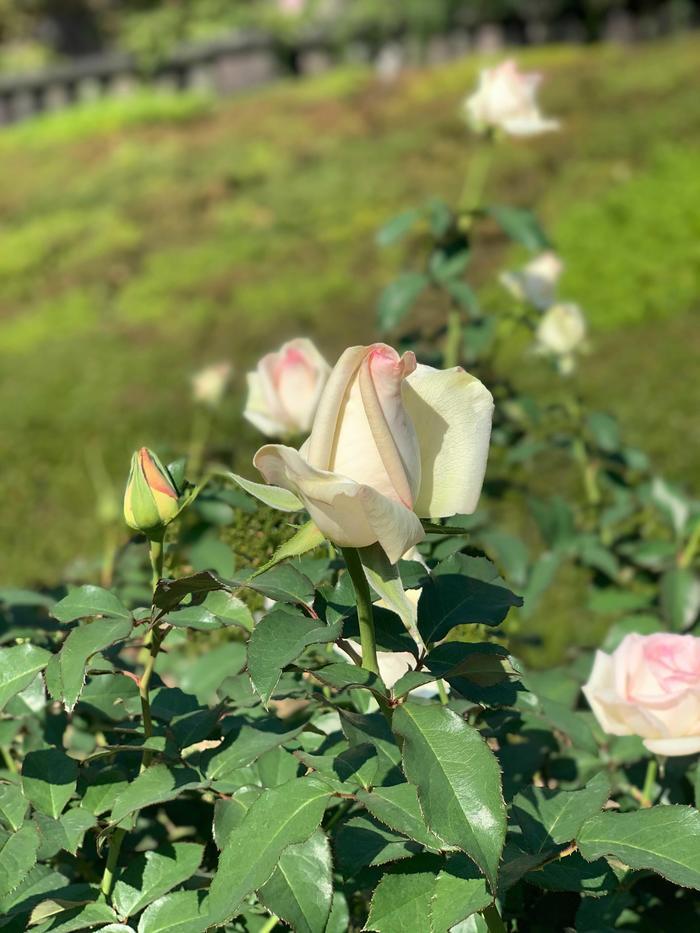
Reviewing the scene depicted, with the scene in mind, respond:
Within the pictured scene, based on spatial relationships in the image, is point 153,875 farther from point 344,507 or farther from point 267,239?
point 267,239

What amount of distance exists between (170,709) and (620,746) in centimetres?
41

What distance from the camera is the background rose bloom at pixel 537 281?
1820 millimetres

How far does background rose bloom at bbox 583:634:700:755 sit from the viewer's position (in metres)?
0.82

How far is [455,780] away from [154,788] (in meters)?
0.21

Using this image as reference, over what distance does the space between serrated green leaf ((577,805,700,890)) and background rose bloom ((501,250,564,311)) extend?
1.27 meters

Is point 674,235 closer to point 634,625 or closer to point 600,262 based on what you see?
point 600,262

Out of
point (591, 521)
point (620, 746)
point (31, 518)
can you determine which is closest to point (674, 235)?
point (31, 518)

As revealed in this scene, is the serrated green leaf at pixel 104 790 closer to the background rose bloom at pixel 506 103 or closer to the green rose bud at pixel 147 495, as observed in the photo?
the green rose bud at pixel 147 495

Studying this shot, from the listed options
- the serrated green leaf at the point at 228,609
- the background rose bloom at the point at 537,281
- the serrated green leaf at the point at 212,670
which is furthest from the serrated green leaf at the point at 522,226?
the serrated green leaf at the point at 228,609

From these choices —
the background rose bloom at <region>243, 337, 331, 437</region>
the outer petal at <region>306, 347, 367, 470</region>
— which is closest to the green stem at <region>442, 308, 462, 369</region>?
the background rose bloom at <region>243, 337, 331, 437</region>

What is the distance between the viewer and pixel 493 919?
0.64 meters

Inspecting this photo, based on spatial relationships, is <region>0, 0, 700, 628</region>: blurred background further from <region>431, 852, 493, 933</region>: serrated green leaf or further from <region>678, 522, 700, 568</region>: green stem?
<region>431, 852, 493, 933</region>: serrated green leaf

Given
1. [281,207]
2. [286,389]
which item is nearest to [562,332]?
[286,389]

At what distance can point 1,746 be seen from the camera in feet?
2.89
